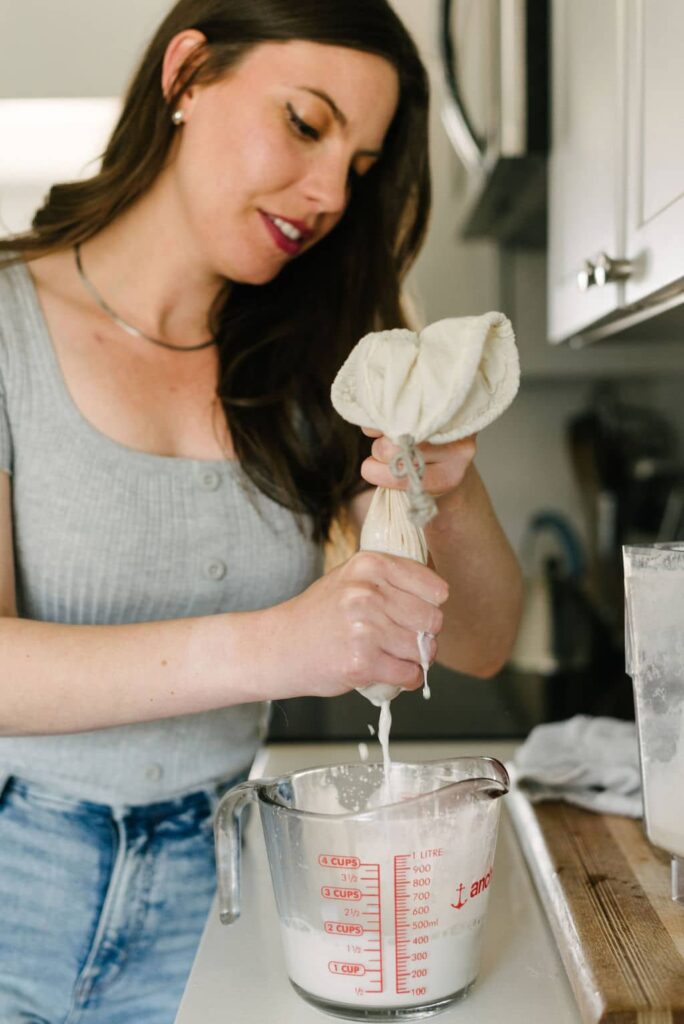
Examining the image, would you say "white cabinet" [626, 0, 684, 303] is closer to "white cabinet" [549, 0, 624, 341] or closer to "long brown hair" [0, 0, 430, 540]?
"white cabinet" [549, 0, 624, 341]

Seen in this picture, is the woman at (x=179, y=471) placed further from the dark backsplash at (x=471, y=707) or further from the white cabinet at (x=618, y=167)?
the dark backsplash at (x=471, y=707)

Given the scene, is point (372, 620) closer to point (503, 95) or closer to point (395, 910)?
point (395, 910)

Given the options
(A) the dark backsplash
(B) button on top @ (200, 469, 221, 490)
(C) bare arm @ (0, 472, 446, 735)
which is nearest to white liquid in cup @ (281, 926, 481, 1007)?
(C) bare arm @ (0, 472, 446, 735)

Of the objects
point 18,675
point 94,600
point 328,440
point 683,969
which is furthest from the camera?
point 328,440

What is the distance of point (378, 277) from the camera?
1132 millimetres

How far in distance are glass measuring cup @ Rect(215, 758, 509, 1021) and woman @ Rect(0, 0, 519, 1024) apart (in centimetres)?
11

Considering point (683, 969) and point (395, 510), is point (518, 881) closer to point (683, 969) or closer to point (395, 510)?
point (683, 969)

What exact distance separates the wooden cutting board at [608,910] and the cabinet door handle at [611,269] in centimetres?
46

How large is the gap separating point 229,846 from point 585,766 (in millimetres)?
416

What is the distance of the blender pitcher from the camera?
0.69 m

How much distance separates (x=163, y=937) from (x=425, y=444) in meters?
0.45

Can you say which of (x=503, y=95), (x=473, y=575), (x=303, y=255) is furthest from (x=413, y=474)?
(x=503, y=95)

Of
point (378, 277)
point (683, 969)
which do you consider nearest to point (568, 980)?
point (683, 969)

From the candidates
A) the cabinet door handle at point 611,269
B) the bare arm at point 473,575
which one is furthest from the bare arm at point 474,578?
the cabinet door handle at point 611,269
